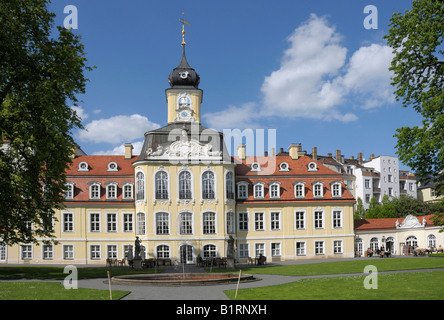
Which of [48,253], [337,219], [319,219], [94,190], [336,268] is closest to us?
[336,268]

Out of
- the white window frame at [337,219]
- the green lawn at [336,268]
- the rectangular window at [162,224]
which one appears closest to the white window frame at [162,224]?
the rectangular window at [162,224]

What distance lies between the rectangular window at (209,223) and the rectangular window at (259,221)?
4.71m

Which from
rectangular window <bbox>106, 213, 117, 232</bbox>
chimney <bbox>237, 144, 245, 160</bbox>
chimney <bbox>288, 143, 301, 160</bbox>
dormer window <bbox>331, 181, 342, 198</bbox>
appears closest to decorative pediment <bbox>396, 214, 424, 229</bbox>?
dormer window <bbox>331, 181, 342, 198</bbox>

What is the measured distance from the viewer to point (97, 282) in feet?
84.9

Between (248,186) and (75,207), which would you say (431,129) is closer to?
(248,186)

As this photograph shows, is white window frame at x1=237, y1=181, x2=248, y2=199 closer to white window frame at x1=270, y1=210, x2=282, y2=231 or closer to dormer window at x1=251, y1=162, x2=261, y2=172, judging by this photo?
dormer window at x1=251, y1=162, x2=261, y2=172

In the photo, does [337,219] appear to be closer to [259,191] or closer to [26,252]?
[259,191]

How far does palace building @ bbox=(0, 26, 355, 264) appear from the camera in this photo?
4631cm

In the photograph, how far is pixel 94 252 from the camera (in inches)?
1876

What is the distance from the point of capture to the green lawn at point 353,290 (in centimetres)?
1775

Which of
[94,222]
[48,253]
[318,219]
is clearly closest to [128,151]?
[94,222]

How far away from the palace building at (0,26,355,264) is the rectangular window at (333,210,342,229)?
99 millimetres

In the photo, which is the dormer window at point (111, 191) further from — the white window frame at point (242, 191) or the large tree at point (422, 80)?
the large tree at point (422, 80)

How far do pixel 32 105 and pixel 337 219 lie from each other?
33462 mm
